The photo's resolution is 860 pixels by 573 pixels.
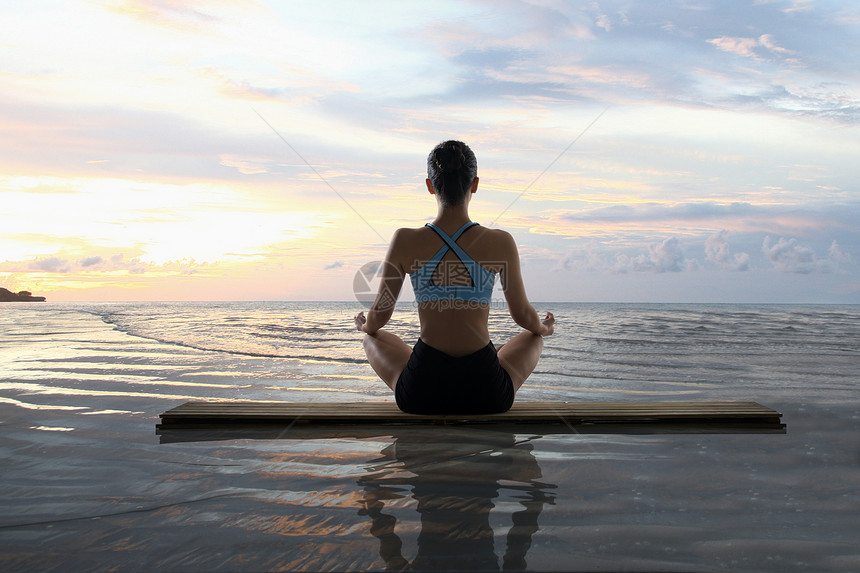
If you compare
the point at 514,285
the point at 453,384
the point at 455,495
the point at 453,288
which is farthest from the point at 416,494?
the point at 514,285

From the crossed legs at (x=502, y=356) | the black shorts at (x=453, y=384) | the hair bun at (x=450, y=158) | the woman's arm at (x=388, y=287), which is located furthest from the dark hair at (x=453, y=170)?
the crossed legs at (x=502, y=356)

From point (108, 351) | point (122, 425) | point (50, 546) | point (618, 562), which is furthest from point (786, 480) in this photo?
point (108, 351)

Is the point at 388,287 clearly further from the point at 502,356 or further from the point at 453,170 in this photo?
the point at 502,356

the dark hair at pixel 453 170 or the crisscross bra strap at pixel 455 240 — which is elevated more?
the dark hair at pixel 453 170

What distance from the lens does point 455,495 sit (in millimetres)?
2660

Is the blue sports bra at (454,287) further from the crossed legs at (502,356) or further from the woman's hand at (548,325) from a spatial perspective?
the woman's hand at (548,325)

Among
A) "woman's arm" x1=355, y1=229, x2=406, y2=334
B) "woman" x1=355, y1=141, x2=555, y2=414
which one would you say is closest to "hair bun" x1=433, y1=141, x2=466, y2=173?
"woman" x1=355, y1=141, x2=555, y2=414

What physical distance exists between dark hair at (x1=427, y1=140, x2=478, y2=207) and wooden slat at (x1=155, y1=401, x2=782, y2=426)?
1624mm

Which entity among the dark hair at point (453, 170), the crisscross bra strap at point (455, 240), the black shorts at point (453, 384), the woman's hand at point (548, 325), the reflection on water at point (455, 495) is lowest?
the reflection on water at point (455, 495)

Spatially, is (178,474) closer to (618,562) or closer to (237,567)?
(237,567)

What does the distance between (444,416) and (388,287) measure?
108cm

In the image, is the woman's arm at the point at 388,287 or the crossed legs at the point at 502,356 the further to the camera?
the crossed legs at the point at 502,356

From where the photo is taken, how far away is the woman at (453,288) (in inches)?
141

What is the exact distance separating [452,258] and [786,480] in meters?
2.23
